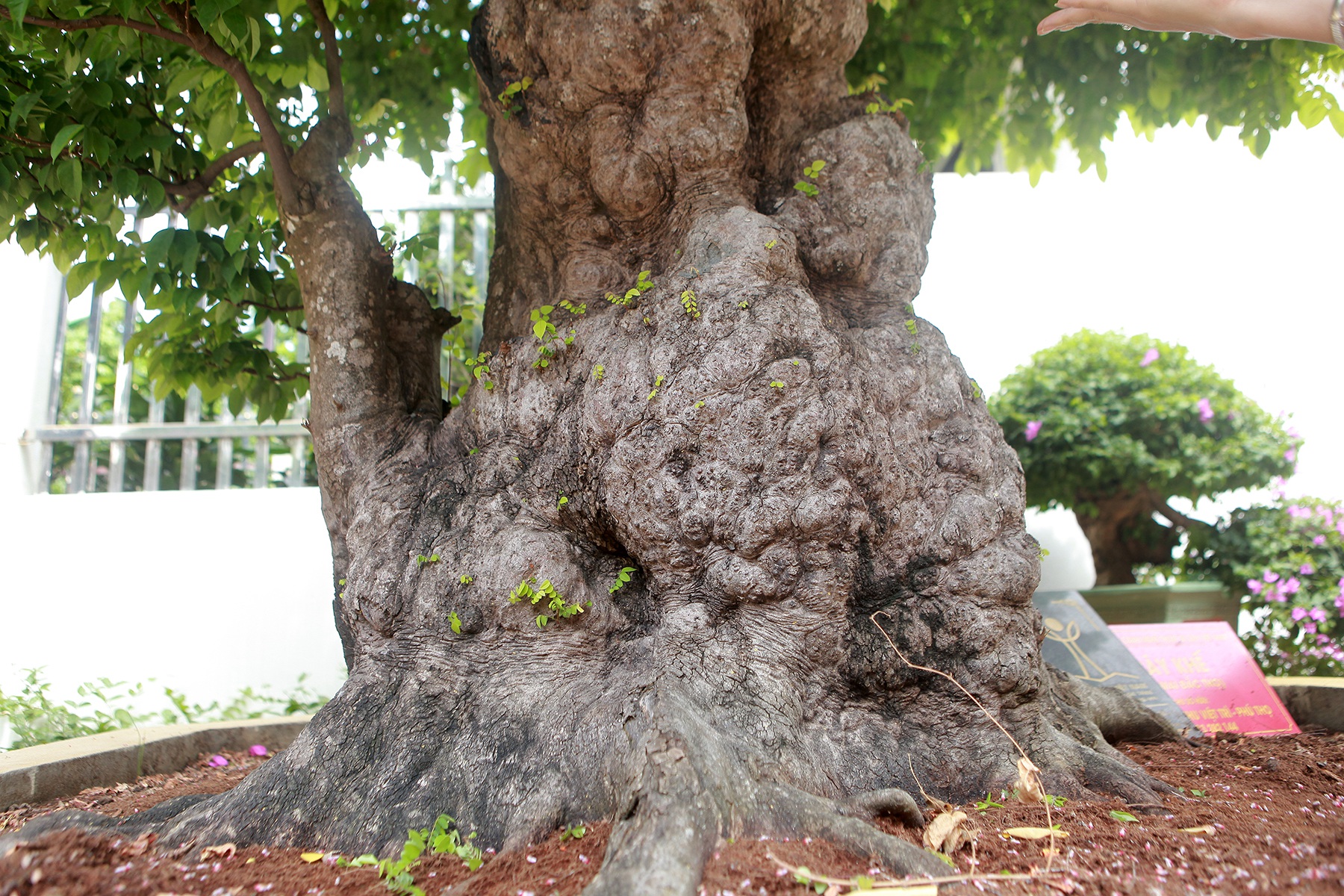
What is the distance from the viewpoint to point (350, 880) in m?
1.72

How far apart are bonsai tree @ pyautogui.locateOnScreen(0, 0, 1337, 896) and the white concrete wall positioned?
1.91 metres

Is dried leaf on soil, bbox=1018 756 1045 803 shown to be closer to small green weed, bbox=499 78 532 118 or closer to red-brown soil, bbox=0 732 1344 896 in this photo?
red-brown soil, bbox=0 732 1344 896

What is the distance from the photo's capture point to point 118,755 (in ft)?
9.73

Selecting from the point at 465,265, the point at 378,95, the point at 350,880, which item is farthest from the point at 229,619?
the point at 350,880

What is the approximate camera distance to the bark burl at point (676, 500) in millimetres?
2000

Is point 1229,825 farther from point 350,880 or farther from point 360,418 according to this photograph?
point 360,418

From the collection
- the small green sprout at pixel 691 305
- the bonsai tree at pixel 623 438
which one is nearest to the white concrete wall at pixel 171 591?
the bonsai tree at pixel 623 438

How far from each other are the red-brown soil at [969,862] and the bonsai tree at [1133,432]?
3.53m

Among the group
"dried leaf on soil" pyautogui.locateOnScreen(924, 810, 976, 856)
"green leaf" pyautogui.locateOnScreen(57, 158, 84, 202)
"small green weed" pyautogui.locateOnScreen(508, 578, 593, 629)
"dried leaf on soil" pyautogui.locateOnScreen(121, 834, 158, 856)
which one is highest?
"green leaf" pyautogui.locateOnScreen(57, 158, 84, 202)

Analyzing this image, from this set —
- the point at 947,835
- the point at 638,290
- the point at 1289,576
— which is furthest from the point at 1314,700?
the point at 638,290

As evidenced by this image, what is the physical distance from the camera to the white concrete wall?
4.86 metres

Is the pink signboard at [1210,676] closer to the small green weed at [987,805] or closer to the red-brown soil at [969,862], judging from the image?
the red-brown soil at [969,862]

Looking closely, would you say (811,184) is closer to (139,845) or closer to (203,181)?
(203,181)

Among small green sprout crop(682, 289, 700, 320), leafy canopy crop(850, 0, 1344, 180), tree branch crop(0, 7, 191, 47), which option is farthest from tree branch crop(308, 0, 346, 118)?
leafy canopy crop(850, 0, 1344, 180)
